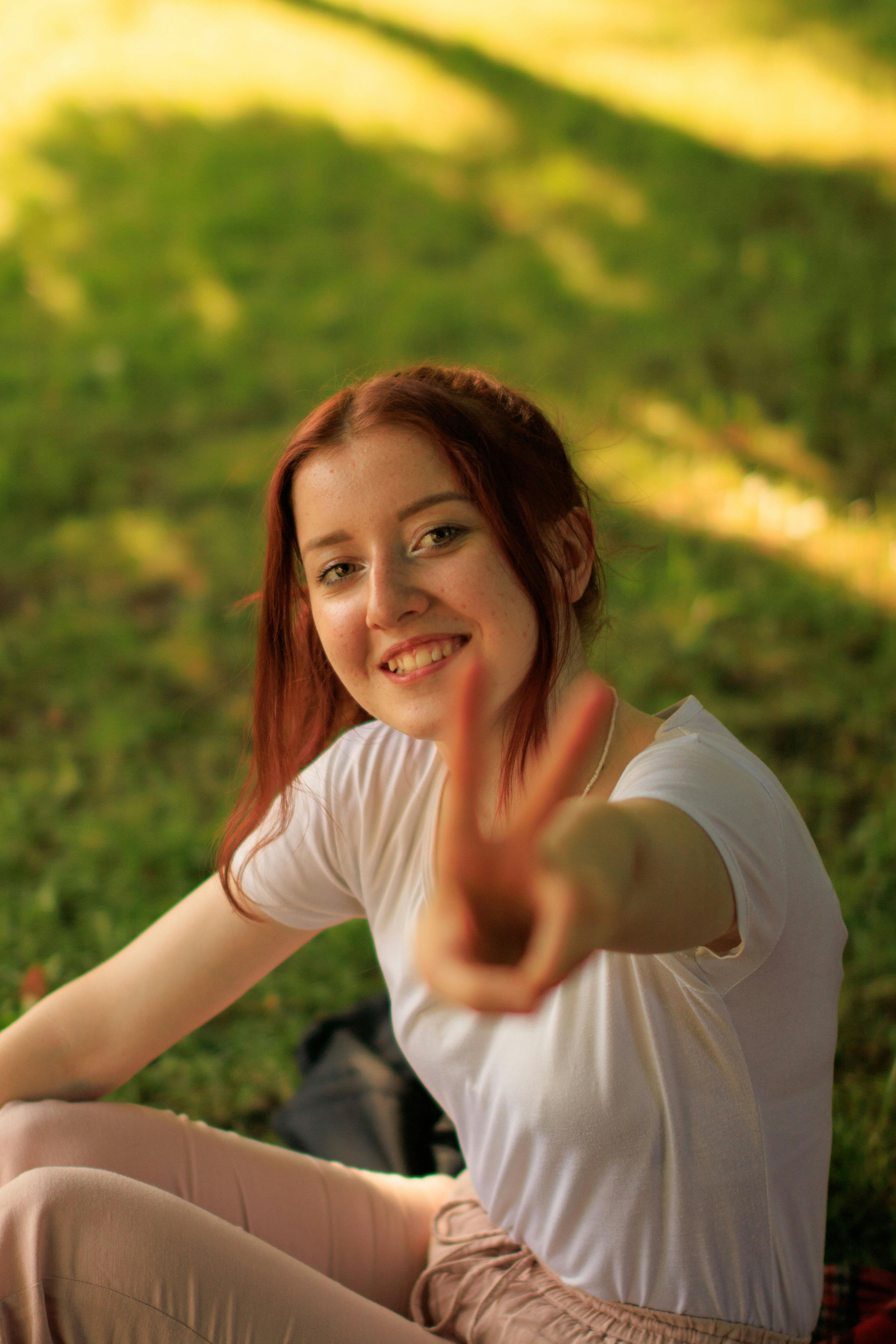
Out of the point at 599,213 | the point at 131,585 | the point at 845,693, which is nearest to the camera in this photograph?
the point at 845,693

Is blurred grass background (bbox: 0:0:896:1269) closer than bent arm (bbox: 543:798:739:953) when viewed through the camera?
No

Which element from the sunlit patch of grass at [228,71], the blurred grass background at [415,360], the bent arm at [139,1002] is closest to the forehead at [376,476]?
the blurred grass background at [415,360]

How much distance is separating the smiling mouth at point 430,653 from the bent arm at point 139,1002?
55cm

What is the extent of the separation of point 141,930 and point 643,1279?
1.72m

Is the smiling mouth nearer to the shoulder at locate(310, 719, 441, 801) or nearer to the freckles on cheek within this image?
the freckles on cheek

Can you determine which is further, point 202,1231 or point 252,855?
point 252,855

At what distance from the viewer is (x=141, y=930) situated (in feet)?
9.16

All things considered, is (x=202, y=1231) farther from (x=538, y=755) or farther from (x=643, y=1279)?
(x=538, y=755)

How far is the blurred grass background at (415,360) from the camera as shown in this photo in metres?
2.96

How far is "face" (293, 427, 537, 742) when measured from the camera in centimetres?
135

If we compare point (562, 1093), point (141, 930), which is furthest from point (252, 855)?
point (141, 930)

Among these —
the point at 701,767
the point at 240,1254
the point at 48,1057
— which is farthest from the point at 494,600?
the point at 48,1057

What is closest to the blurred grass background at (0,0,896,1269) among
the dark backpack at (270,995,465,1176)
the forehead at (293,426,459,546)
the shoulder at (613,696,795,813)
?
the dark backpack at (270,995,465,1176)

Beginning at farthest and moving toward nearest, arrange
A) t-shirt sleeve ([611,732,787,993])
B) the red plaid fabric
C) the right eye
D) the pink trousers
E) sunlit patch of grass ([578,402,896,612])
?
sunlit patch of grass ([578,402,896,612])
the red plaid fabric
the right eye
the pink trousers
t-shirt sleeve ([611,732,787,993])
